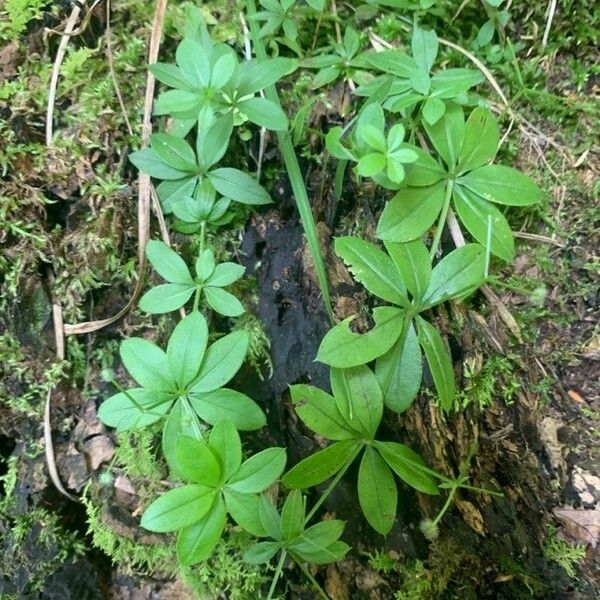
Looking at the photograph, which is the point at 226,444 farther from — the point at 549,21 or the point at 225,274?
the point at 549,21

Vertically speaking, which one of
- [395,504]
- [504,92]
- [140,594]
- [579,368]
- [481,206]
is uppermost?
[504,92]

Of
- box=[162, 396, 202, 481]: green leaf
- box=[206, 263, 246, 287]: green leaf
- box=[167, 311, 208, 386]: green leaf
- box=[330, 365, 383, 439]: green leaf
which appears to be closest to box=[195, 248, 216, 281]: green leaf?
box=[206, 263, 246, 287]: green leaf

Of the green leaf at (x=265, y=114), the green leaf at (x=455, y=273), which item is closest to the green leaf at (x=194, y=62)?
the green leaf at (x=265, y=114)

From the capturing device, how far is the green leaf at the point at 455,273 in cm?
136

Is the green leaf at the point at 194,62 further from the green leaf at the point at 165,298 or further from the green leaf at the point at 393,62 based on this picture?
the green leaf at the point at 165,298

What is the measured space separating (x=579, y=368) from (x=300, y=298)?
75cm

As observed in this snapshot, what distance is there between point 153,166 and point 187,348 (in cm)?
53

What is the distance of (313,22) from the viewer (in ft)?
5.48

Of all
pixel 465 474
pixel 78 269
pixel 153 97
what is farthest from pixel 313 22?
pixel 465 474

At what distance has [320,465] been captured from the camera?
1.35 m

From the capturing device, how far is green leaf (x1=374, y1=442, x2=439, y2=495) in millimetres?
1349

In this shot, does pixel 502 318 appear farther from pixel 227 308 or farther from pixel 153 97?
pixel 153 97

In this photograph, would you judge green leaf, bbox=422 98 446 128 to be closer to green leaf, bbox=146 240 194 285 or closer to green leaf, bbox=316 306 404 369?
green leaf, bbox=316 306 404 369

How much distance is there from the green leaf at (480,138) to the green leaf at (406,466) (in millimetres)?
738
